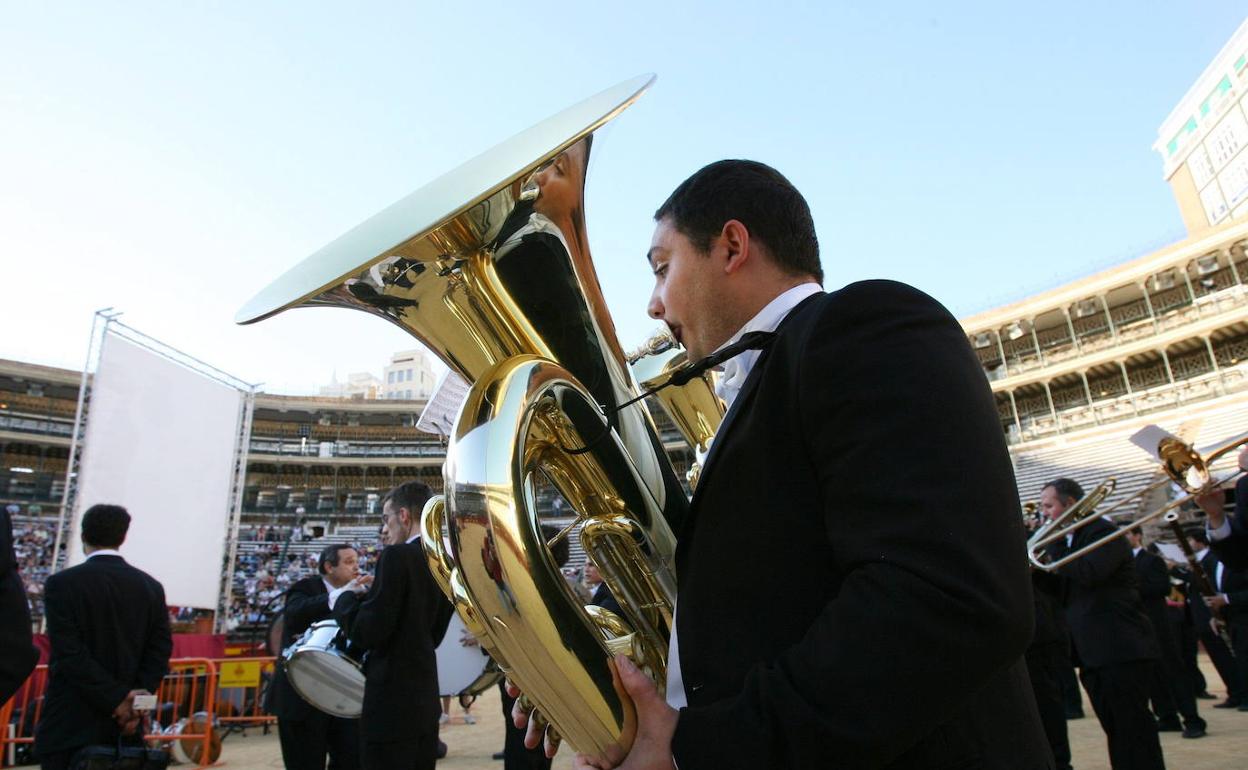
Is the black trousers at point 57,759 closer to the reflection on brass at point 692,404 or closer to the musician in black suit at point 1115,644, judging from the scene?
the reflection on brass at point 692,404

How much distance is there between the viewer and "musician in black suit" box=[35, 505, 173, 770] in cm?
344

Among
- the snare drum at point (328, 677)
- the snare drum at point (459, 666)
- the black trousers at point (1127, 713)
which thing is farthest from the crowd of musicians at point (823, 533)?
the snare drum at point (459, 666)

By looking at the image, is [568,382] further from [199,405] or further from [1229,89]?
[1229,89]

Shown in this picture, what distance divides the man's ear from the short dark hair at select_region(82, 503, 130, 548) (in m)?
3.84

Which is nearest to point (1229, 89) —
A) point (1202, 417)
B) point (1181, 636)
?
point (1202, 417)

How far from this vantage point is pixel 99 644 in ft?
11.9

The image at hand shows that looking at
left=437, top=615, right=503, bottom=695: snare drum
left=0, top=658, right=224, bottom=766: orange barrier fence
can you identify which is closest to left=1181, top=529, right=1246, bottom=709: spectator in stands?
left=437, top=615, right=503, bottom=695: snare drum

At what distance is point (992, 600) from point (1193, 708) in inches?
279

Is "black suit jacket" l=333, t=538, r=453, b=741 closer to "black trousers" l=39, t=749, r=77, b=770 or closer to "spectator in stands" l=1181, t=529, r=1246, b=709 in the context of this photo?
"black trousers" l=39, t=749, r=77, b=770

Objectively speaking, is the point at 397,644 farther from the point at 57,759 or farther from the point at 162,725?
the point at 162,725

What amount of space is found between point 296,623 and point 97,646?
1.32 meters

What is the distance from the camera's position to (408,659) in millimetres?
3574

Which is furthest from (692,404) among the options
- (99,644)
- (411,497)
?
(99,644)

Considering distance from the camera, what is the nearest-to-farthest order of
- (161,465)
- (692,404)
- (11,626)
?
(692,404)
(11,626)
(161,465)
